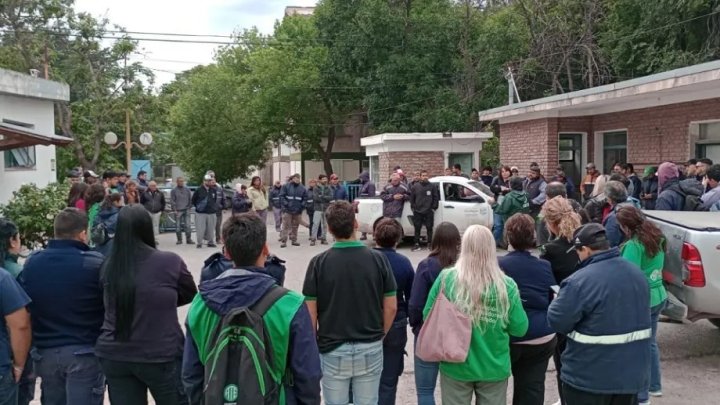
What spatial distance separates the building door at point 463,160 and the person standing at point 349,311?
17018mm

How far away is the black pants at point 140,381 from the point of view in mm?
3611

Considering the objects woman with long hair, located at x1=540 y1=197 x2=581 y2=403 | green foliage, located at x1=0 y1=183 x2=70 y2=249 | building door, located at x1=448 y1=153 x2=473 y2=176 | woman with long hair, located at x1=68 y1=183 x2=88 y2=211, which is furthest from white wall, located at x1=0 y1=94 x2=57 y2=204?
woman with long hair, located at x1=540 y1=197 x2=581 y2=403

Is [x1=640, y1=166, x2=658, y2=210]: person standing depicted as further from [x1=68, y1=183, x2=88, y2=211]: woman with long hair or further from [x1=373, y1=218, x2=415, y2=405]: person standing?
[x1=68, y1=183, x2=88, y2=211]: woman with long hair

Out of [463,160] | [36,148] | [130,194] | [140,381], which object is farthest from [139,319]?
[463,160]

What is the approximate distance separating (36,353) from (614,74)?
2765 centimetres

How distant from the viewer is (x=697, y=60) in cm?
Answer: 2347

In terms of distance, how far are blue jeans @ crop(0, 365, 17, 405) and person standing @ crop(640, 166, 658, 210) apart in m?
11.4

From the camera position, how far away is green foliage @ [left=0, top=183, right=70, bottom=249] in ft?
36.6

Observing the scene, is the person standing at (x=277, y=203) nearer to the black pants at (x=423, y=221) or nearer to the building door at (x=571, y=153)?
the black pants at (x=423, y=221)

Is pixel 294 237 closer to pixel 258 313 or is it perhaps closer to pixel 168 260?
pixel 168 260

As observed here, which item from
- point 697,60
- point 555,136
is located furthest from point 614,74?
point 555,136

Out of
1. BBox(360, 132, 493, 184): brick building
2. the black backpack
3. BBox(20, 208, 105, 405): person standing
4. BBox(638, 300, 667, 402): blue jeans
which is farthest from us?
BBox(360, 132, 493, 184): brick building

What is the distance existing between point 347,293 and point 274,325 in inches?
46.1

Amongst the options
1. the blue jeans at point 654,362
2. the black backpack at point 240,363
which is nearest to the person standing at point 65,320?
the black backpack at point 240,363
